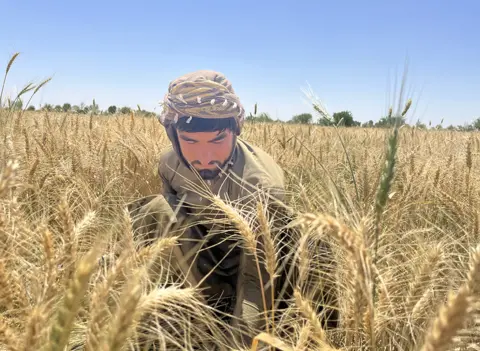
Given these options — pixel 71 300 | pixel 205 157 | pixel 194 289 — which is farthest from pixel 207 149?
pixel 71 300

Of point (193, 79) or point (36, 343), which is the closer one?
point (36, 343)

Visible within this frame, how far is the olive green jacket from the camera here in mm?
1394

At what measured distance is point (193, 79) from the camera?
4.91 feet

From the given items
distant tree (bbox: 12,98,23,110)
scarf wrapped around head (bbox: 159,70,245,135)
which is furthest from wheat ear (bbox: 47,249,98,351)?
distant tree (bbox: 12,98,23,110)

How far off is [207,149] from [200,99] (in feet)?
0.60

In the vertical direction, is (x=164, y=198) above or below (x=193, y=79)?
below

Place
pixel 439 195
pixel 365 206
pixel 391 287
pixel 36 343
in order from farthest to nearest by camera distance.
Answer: pixel 439 195, pixel 365 206, pixel 391 287, pixel 36 343

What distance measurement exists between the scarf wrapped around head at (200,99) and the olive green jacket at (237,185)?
17 centimetres

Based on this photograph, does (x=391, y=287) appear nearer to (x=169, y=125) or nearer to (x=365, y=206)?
(x=365, y=206)

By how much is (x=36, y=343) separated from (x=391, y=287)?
84 cm

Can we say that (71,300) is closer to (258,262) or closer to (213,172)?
(258,262)

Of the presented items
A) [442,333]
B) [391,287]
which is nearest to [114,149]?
[391,287]

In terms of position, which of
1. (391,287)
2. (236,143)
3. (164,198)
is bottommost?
(391,287)

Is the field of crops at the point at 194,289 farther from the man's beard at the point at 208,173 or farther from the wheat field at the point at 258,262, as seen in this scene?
the man's beard at the point at 208,173
